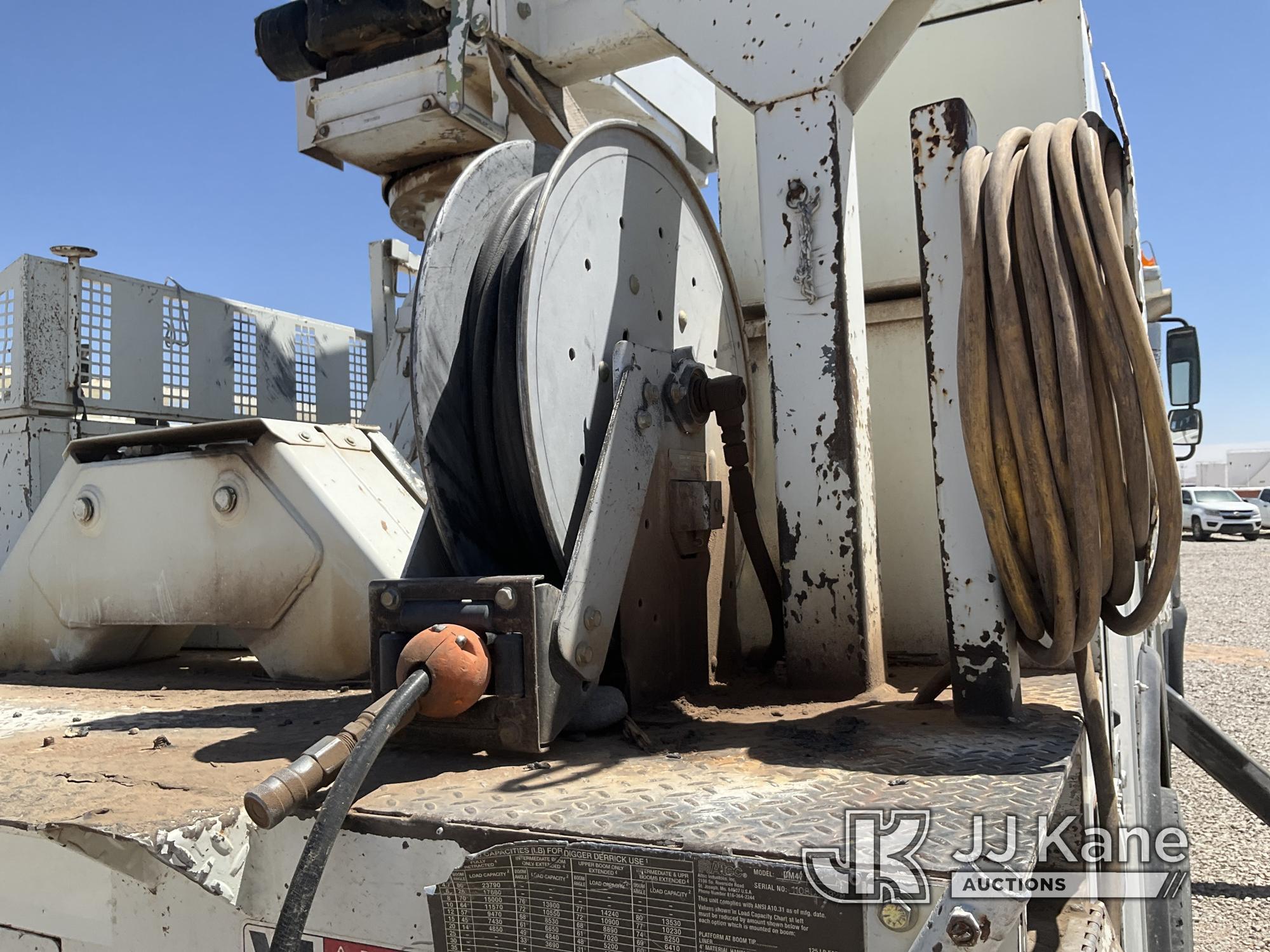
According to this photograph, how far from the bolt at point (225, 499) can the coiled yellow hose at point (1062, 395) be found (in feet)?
6.17

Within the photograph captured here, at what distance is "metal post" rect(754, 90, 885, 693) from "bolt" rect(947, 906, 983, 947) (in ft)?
3.71

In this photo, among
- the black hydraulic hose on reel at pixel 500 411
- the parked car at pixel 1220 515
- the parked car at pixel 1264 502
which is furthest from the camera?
the parked car at pixel 1264 502

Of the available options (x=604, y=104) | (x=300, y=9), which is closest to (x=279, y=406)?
(x=300, y=9)

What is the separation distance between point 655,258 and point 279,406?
9.37 feet

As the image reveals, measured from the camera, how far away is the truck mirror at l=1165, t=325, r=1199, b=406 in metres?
4.14

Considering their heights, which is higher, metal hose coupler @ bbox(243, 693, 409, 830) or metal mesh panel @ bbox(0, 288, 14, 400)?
metal mesh panel @ bbox(0, 288, 14, 400)

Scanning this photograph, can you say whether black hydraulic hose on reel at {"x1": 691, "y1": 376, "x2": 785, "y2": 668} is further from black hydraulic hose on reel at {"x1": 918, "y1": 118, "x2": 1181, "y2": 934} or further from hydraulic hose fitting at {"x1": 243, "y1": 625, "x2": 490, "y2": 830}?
hydraulic hose fitting at {"x1": 243, "y1": 625, "x2": 490, "y2": 830}

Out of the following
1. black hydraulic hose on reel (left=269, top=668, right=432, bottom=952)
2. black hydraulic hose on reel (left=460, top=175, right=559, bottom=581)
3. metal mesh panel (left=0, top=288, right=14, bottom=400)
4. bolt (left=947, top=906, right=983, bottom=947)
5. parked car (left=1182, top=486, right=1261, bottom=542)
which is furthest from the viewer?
parked car (left=1182, top=486, right=1261, bottom=542)

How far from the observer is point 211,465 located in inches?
103

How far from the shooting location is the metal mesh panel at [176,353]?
4117 mm

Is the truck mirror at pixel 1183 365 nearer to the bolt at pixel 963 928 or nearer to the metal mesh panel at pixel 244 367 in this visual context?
the bolt at pixel 963 928

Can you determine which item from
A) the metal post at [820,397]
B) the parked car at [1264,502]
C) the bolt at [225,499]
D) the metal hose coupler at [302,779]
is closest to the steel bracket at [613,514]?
the metal post at [820,397]

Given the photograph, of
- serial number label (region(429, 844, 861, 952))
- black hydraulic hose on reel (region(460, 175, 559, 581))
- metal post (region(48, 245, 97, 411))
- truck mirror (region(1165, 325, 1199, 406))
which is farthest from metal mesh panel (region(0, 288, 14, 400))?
truck mirror (region(1165, 325, 1199, 406))

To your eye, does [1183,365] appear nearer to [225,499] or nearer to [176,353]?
[225,499]
